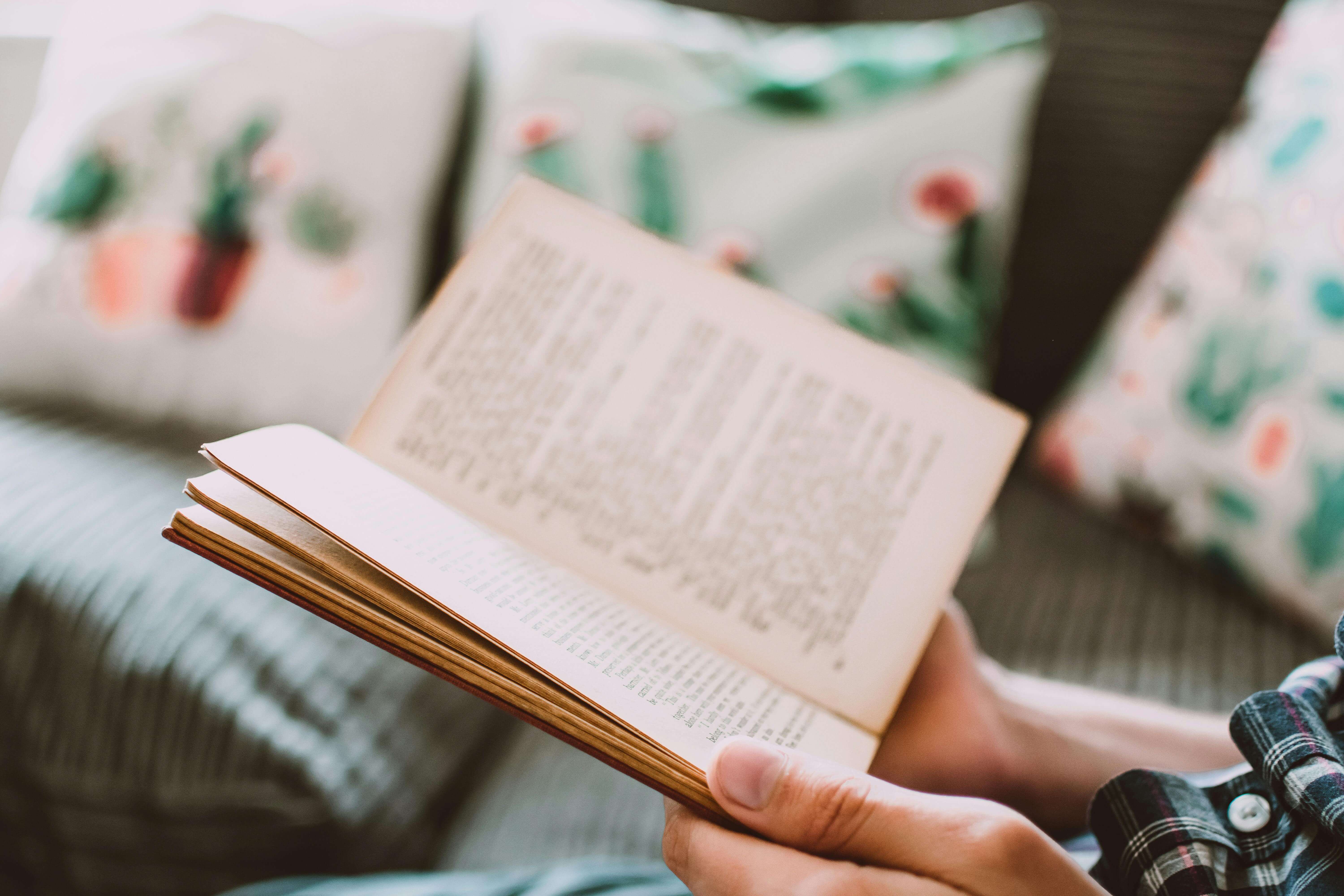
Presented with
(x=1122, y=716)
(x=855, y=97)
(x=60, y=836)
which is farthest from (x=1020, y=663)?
(x=60, y=836)

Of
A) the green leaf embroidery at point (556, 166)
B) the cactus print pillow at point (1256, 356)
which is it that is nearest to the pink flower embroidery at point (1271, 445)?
the cactus print pillow at point (1256, 356)

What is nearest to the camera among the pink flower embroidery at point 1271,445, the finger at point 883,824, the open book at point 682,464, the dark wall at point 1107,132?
the finger at point 883,824

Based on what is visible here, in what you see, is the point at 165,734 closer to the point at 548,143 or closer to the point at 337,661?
the point at 337,661

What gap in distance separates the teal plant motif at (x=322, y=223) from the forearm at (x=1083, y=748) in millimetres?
606

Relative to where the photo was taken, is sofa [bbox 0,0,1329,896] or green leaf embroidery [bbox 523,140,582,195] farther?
green leaf embroidery [bbox 523,140,582,195]

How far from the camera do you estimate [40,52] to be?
983 mm

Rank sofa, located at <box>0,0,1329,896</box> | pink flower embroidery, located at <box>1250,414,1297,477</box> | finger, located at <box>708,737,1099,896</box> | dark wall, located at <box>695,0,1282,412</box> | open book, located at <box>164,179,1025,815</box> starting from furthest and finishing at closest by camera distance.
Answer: dark wall, located at <box>695,0,1282,412</box> → pink flower embroidery, located at <box>1250,414,1297,477</box> → sofa, located at <box>0,0,1329,896</box> → open book, located at <box>164,179,1025,815</box> → finger, located at <box>708,737,1099,896</box>

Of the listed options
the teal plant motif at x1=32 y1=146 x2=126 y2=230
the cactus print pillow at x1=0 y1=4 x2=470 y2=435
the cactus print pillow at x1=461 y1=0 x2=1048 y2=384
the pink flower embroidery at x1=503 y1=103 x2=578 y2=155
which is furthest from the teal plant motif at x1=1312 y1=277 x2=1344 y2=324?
the teal plant motif at x1=32 y1=146 x2=126 y2=230

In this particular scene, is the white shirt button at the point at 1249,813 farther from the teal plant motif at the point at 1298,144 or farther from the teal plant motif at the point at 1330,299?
the teal plant motif at the point at 1298,144

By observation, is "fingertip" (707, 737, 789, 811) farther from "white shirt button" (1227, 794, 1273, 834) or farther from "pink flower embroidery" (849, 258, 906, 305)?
"pink flower embroidery" (849, 258, 906, 305)

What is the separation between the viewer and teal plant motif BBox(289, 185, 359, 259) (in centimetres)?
67

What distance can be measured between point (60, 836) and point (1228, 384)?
2.91 ft

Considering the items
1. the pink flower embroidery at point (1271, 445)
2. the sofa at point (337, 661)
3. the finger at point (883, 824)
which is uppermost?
the finger at point (883, 824)

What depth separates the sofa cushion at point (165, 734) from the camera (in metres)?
0.49
